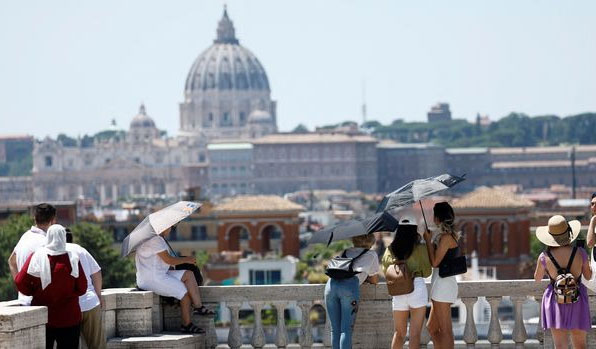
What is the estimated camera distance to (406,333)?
15.2 metres

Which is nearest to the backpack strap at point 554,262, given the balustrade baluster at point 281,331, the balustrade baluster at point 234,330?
the balustrade baluster at point 281,331

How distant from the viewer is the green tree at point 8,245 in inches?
1890

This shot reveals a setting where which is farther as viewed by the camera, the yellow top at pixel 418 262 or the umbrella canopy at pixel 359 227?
the umbrella canopy at pixel 359 227

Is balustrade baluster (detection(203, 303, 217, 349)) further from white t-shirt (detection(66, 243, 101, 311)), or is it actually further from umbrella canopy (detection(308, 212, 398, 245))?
white t-shirt (detection(66, 243, 101, 311))

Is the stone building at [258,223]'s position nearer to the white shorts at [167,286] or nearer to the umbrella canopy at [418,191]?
the white shorts at [167,286]

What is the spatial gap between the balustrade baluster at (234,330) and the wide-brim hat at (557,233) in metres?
2.55

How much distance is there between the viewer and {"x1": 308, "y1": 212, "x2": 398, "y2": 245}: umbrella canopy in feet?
50.0

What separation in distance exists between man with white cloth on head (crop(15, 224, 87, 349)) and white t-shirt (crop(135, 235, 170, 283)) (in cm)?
167

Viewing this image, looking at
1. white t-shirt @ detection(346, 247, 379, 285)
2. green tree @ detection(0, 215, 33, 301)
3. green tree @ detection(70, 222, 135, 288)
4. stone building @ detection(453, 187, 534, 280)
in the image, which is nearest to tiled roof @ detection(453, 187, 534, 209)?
stone building @ detection(453, 187, 534, 280)

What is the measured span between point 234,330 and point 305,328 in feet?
1.74

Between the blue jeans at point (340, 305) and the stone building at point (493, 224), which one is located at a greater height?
the blue jeans at point (340, 305)

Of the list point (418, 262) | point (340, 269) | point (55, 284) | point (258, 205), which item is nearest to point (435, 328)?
point (418, 262)

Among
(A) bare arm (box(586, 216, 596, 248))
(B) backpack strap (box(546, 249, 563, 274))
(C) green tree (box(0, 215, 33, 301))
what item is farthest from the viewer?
(C) green tree (box(0, 215, 33, 301))

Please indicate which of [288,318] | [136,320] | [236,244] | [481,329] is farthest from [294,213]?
[136,320]
